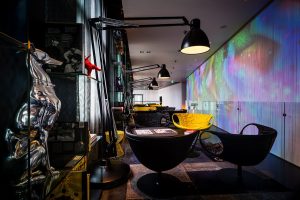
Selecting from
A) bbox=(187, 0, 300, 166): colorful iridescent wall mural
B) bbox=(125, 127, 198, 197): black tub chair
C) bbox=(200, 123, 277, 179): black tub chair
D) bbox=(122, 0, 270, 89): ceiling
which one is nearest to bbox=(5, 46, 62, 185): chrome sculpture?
bbox=(125, 127, 198, 197): black tub chair

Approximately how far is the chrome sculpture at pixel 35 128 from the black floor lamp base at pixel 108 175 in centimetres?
130

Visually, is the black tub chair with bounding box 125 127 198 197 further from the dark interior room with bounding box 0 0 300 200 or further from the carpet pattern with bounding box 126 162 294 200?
the carpet pattern with bounding box 126 162 294 200

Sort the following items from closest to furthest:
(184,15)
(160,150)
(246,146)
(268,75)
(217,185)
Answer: (160,150) < (246,146) < (217,185) < (268,75) < (184,15)

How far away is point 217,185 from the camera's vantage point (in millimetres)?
2320

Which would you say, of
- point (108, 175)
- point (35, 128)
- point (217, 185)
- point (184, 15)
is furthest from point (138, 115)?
point (35, 128)

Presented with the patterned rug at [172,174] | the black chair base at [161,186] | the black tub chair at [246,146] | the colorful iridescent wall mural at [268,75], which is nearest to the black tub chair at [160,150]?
the black chair base at [161,186]

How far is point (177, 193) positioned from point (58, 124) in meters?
1.60

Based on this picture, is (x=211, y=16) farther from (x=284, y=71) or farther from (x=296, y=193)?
(x=296, y=193)

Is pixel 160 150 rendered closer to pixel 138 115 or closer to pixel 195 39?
pixel 195 39

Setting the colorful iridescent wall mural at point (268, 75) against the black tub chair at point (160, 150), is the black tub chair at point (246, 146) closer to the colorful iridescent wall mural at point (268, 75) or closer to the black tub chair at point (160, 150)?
the black tub chair at point (160, 150)

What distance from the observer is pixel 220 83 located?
7.02 m

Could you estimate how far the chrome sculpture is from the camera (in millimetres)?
894

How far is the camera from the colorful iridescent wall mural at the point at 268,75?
3.18 metres

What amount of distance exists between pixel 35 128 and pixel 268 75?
4433 mm
